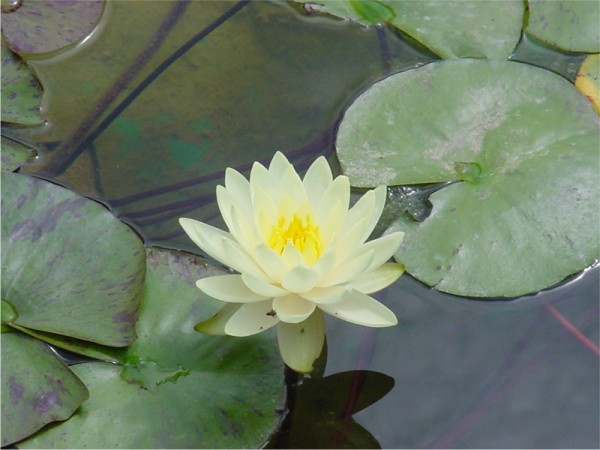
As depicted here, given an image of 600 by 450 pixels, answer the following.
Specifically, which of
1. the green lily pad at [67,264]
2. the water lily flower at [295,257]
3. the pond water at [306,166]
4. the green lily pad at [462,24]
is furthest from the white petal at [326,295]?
the green lily pad at [462,24]

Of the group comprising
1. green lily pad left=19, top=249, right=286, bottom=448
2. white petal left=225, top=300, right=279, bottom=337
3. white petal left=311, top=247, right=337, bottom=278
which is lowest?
green lily pad left=19, top=249, right=286, bottom=448

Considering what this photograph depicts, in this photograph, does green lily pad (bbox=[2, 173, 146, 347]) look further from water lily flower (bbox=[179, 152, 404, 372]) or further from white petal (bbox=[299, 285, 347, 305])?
white petal (bbox=[299, 285, 347, 305])

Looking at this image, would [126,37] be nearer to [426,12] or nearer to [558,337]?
[426,12]

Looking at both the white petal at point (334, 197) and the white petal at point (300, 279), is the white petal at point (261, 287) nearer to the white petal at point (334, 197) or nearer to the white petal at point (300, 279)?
the white petal at point (300, 279)

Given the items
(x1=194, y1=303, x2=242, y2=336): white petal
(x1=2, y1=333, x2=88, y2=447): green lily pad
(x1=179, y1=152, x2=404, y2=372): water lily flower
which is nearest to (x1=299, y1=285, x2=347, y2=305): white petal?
(x1=179, y1=152, x2=404, y2=372): water lily flower

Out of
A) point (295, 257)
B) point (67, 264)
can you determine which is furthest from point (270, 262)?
point (67, 264)
